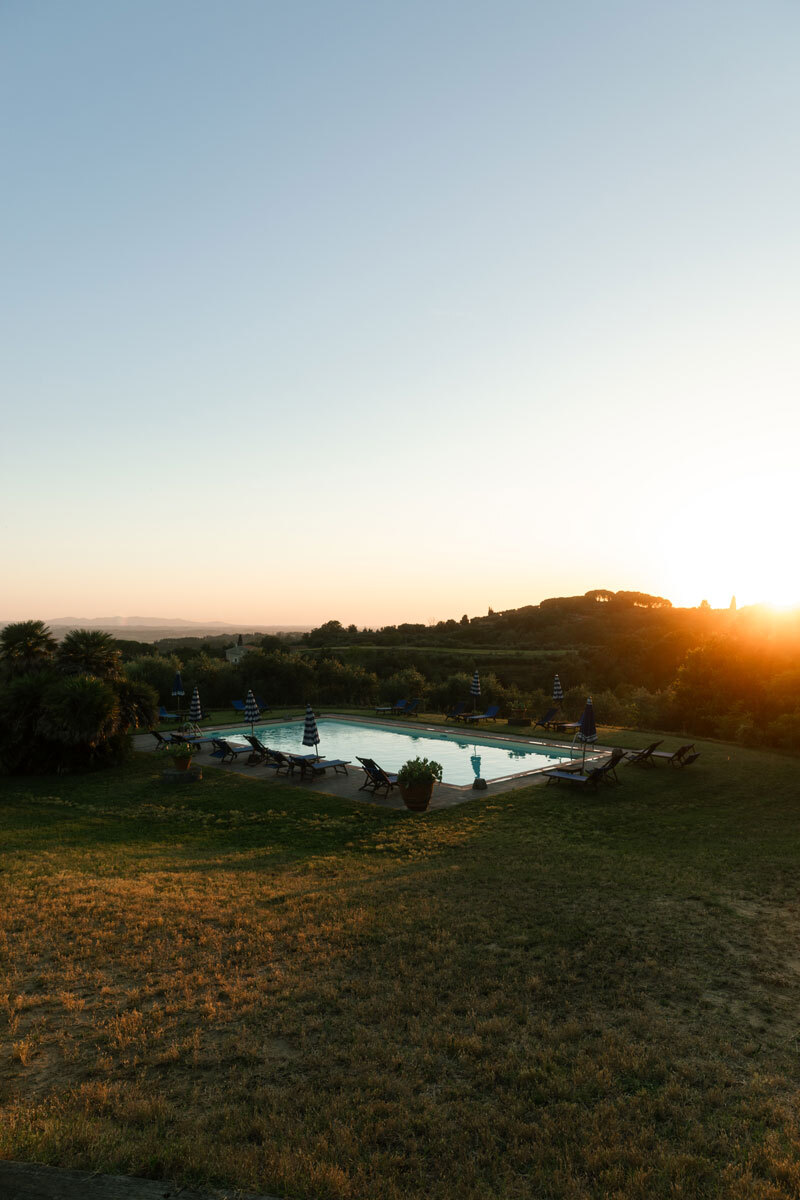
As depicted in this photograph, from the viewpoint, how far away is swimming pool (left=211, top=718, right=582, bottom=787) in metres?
15.7

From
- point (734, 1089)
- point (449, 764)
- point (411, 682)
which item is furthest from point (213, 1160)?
point (411, 682)

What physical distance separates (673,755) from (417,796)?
22.7 ft

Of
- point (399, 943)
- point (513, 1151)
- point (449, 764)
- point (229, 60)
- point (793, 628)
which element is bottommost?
point (449, 764)

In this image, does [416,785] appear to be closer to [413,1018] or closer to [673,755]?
[673,755]

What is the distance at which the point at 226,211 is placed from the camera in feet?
49.4

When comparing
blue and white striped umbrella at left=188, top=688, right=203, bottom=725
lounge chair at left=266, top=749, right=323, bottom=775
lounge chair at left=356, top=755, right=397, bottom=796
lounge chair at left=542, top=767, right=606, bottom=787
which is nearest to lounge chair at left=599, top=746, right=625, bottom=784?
lounge chair at left=542, top=767, right=606, bottom=787

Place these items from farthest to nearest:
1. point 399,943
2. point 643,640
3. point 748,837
Result: 1. point 643,640
2. point 748,837
3. point 399,943

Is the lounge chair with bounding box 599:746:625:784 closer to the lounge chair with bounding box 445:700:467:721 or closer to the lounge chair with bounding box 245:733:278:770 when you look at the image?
the lounge chair with bounding box 245:733:278:770

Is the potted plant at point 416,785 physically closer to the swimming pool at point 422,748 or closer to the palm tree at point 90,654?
the swimming pool at point 422,748

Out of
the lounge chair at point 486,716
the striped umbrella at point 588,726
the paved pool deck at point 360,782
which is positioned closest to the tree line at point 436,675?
the lounge chair at point 486,716

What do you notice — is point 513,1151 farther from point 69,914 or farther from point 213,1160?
point 69,914

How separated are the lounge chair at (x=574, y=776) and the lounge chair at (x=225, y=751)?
8255mm

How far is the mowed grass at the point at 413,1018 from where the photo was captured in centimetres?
275

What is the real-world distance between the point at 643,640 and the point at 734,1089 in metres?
46.2
